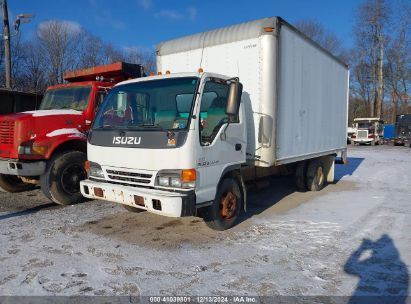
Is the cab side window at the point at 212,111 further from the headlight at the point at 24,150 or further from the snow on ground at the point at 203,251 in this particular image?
the headlight at the point at 24,150

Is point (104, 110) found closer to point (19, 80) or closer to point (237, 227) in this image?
point (237, 227)

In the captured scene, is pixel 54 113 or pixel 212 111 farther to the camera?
pixel 54 113

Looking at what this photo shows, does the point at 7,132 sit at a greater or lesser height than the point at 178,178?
greater

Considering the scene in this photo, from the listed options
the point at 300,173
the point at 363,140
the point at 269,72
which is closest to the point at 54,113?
the point at 269,72

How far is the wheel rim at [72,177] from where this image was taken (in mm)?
7087

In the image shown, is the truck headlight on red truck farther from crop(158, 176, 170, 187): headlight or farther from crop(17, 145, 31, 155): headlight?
crop(158, 176, 170, 187): headlight

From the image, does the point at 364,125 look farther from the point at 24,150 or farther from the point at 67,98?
the point at 24,150

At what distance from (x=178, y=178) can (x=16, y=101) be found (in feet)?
21.8

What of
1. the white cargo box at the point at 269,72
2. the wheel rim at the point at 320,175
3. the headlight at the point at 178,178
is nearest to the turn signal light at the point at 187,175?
the headlight at the point at 178,178

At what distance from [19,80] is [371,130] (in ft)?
106

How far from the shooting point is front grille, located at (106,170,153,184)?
4.89m

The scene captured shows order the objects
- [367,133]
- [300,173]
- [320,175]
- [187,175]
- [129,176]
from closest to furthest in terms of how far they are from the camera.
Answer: [187,175] → [129,176] → [300,173] → [320,175] → [367,133]

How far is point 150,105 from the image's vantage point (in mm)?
5207

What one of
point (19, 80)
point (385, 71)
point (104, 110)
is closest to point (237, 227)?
point (104, 110)
